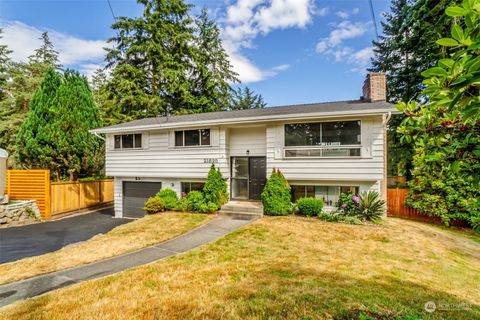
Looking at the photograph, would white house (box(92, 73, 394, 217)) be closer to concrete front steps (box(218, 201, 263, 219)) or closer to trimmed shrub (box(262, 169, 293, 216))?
trimmed shrub (box(262, 169, 293, 216))

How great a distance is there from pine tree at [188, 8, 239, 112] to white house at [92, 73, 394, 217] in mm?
12818

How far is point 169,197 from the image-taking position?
11.7 metres

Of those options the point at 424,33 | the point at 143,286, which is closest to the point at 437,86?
the point at 143,286

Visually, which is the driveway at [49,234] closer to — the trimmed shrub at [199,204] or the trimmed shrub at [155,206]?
the trimmed shrub at [155,206]

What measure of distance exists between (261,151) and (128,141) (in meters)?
7.47

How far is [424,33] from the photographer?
1443cm

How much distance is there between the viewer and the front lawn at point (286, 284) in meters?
3.47

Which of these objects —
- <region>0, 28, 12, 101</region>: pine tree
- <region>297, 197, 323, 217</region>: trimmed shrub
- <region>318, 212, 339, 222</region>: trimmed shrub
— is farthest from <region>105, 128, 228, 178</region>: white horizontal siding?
<region>0, 28, 12, 101</region>: pine tree

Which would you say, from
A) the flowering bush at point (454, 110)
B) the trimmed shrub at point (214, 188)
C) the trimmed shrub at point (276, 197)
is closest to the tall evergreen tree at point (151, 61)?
the trimmed shrub at point (214, 188)

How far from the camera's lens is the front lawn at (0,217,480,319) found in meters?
3.47

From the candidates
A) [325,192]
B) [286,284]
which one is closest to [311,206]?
[325,192]

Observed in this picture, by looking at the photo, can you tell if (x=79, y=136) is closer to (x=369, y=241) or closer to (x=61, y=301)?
(x=61, y=301)

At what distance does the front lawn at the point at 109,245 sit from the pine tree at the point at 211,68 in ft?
54.6

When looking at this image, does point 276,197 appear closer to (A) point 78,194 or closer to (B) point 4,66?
(A) point 78,194
